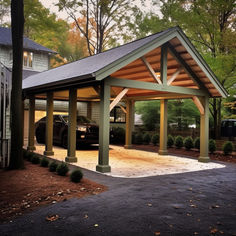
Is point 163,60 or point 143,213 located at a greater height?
point 163,60

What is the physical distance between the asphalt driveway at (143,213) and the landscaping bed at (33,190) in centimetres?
33

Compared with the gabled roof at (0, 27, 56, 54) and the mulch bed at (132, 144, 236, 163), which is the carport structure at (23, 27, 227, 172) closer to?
the mulch bed at (132, 144, 236, 163)

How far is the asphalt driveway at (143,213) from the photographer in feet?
13.8

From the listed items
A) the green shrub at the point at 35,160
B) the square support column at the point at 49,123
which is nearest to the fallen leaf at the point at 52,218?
the green shrub at the point at 35,160

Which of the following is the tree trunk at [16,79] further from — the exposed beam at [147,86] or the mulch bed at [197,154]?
the mulch bed at [197,154]

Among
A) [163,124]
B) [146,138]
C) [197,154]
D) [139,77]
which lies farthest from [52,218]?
[146,138]

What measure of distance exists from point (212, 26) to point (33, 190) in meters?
13.5

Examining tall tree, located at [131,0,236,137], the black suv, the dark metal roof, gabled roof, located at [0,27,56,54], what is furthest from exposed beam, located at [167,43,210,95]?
gabled roof, located at [0,27,56,54]

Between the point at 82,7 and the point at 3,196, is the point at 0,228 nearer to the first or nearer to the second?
the point at 3,196

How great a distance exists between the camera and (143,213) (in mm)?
4941

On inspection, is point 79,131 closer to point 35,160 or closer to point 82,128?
point 82,128

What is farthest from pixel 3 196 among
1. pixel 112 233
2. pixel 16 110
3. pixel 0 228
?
pixel 16 110

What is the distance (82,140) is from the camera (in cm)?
1374

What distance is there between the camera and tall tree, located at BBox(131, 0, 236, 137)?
14.5 metres
